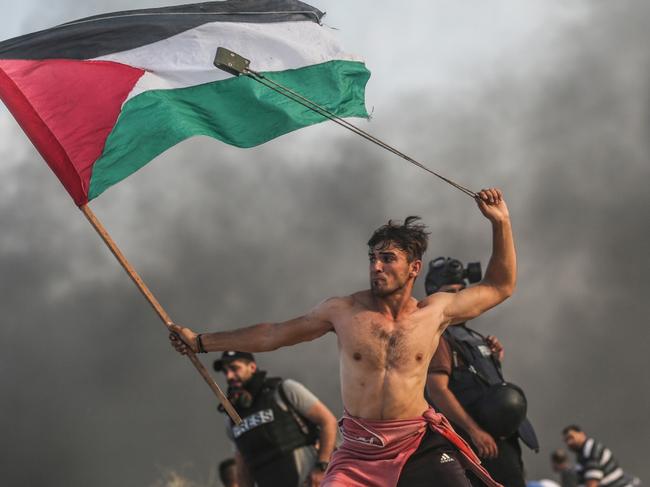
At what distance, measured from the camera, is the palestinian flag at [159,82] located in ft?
25.1

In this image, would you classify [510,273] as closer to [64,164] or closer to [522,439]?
[522,439]

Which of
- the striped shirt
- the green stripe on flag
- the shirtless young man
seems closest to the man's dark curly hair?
the shirtless young man

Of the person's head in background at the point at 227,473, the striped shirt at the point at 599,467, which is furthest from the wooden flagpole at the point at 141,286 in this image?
the striped shirt at the point at 599,467

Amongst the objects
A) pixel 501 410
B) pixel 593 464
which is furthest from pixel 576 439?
pixel 501 410

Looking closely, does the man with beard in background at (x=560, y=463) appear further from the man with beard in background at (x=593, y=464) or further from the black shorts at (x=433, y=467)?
the black shorts at (x=433, y=467)

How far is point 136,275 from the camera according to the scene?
23.3 ft

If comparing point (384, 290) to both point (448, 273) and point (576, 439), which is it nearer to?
point (448, 273)

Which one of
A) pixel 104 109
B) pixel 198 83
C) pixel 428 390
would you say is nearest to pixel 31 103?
pixel 104 109

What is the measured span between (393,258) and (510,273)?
69 centimetres

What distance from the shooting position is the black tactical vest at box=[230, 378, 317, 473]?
30.9ft

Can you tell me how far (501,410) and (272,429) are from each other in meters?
2.28

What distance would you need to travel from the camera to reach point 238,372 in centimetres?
957

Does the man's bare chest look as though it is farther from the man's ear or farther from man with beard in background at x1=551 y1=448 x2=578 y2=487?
man with beard in background at x1=551 y1=448 x2=578 y2=487

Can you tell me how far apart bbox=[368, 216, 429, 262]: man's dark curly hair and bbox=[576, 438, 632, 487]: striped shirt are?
740 cm
